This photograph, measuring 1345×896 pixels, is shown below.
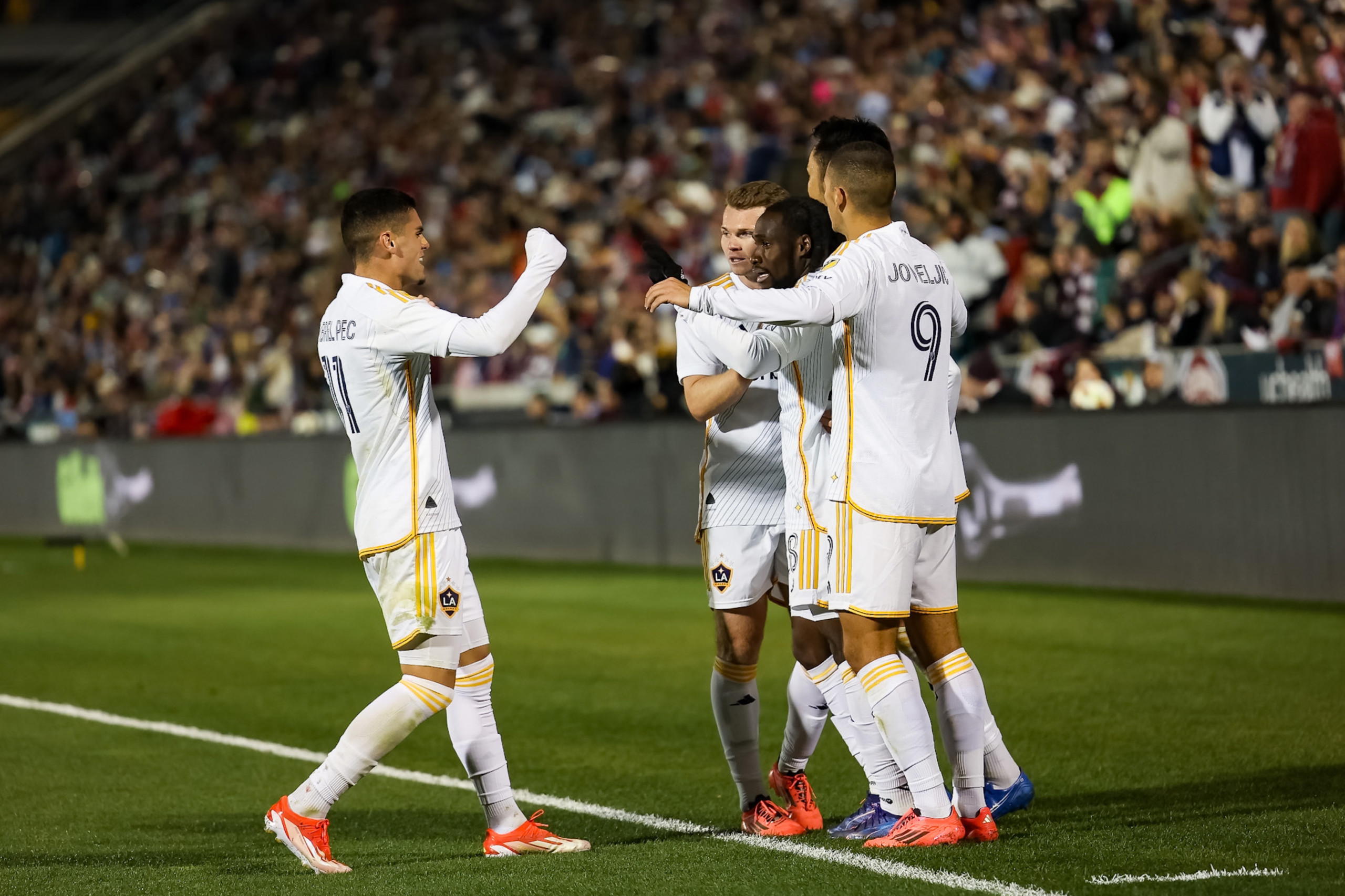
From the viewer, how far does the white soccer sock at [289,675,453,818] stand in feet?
17.7

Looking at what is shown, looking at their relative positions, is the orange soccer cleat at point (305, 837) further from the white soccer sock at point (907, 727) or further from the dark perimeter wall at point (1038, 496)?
the dark perimeter wall at point (1038, 496)

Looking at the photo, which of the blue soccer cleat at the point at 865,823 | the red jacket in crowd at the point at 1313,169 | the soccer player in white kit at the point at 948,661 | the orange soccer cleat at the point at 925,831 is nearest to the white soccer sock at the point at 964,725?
the soccer player in white kit at the point at 948,661

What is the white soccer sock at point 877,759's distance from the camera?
543 cm

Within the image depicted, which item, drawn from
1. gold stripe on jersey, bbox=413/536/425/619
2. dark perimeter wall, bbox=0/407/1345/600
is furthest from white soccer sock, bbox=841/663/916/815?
dark perimeter wall, bbox=0/407/1345/600

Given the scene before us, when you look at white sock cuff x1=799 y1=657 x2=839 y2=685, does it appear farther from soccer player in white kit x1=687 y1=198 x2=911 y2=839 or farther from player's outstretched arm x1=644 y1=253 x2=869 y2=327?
player's outstretched arm x1=644 y1=253 x2=869 y2=327

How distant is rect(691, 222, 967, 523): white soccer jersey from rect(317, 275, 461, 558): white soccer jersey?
3.12ft

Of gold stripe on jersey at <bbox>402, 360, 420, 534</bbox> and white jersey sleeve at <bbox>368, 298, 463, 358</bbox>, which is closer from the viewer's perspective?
white jersey sleeve at <bbox>368, 298, 463, 358</bbox>

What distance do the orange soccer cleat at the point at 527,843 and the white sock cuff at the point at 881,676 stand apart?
44.4 inches

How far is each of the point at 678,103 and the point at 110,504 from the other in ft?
30.4

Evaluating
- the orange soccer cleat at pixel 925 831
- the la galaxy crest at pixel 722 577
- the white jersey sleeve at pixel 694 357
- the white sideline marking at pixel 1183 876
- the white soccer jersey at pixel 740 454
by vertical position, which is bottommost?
the white sideline marking at pixel 1183 876

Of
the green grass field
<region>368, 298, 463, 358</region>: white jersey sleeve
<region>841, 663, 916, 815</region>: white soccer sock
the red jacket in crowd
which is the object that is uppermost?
the red jacket in crowd

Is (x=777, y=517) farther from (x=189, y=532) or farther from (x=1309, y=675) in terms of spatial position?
(x=189, y=532)

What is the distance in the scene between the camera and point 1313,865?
500 cm

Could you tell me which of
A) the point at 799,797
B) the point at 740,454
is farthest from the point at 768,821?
the point at 740,454
